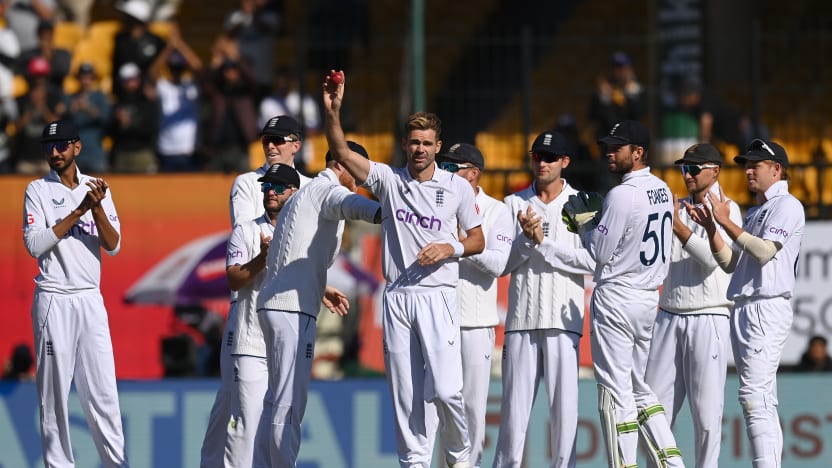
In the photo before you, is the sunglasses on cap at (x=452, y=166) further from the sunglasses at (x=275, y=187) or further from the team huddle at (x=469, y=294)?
the sunglasses at (x=275, y=187)

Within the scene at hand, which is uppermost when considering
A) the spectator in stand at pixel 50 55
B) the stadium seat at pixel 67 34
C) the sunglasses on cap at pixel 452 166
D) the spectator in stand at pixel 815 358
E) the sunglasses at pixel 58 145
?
the stadium seat at pixel 67 34

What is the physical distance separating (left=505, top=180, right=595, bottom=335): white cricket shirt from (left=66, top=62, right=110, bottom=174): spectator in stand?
21.1 feet

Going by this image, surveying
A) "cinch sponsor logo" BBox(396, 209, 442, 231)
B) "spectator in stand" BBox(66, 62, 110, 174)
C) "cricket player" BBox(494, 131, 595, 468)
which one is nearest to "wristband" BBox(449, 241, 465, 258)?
"cinch sponsor logo" BBox(396, 209, 442, 231)

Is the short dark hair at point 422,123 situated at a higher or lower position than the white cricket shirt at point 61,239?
higher

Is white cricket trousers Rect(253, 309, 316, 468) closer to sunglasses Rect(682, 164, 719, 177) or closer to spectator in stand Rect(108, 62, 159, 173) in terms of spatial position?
sunglasses Rect(682, 164, 719, 177)

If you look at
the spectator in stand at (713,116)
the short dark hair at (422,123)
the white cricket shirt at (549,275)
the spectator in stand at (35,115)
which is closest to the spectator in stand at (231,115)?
the spectator in stand at (35,115)

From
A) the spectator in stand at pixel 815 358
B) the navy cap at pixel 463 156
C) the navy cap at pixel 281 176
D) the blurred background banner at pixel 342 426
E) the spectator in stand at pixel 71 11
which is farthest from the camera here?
the spectator in stand at pixel 71 11

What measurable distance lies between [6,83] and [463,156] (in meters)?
8.22

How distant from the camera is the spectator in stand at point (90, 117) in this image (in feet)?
50.9

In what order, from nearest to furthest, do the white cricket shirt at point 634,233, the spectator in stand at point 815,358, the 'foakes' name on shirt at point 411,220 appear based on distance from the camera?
the 'foakes' name on shirt at point 411,220 → the white cricket shirt at point 634,233 → the spectator in stand at point 815,358

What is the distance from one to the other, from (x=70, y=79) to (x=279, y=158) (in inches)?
324

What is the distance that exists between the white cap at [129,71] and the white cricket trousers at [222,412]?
6.57 metres

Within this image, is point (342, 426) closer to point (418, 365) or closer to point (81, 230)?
point (81, 230)

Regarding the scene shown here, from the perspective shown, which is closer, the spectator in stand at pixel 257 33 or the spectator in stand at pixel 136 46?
the spectator in stand at pixel 136 46
